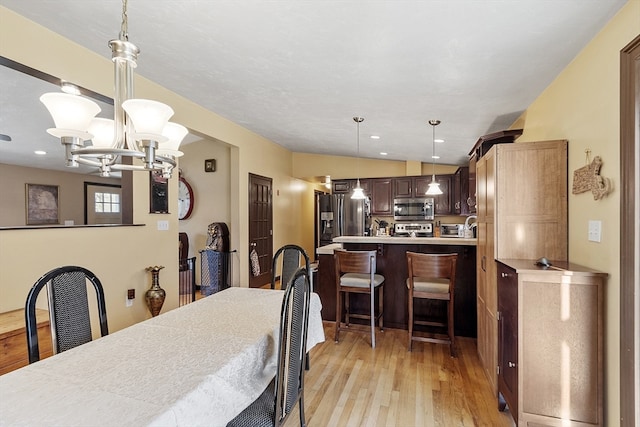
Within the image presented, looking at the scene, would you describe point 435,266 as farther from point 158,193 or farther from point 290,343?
point 158,193

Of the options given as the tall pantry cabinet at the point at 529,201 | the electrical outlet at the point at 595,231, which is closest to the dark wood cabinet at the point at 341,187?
the tall pantry cabinet at the point at 529,201

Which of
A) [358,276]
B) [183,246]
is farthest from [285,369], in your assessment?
[183,246]

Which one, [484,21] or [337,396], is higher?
[484,21]

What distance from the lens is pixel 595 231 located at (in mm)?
1735

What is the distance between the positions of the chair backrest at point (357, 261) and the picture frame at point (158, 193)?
6.53ft

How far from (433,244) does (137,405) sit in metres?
2.96

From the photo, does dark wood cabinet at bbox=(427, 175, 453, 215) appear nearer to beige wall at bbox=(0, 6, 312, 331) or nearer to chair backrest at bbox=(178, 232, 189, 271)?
beige wall at bbox=(0, 6, 312, 331)

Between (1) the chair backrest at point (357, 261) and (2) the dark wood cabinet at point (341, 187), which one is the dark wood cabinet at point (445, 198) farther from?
(1) the chair backrest at point (357, 261)

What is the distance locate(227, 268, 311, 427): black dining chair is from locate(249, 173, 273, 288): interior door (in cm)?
373

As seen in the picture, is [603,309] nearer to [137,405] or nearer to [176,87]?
[137,405]

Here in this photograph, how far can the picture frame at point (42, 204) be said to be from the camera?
5.22m

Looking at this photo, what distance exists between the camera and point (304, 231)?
25.1ft

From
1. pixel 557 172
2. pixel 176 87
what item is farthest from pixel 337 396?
pixel 176 87

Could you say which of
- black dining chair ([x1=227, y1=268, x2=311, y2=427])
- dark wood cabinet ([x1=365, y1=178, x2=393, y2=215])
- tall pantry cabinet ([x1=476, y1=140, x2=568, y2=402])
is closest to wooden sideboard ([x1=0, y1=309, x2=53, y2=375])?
black dining chair ([x1=227, y1=268, x2=311, y2=427])
